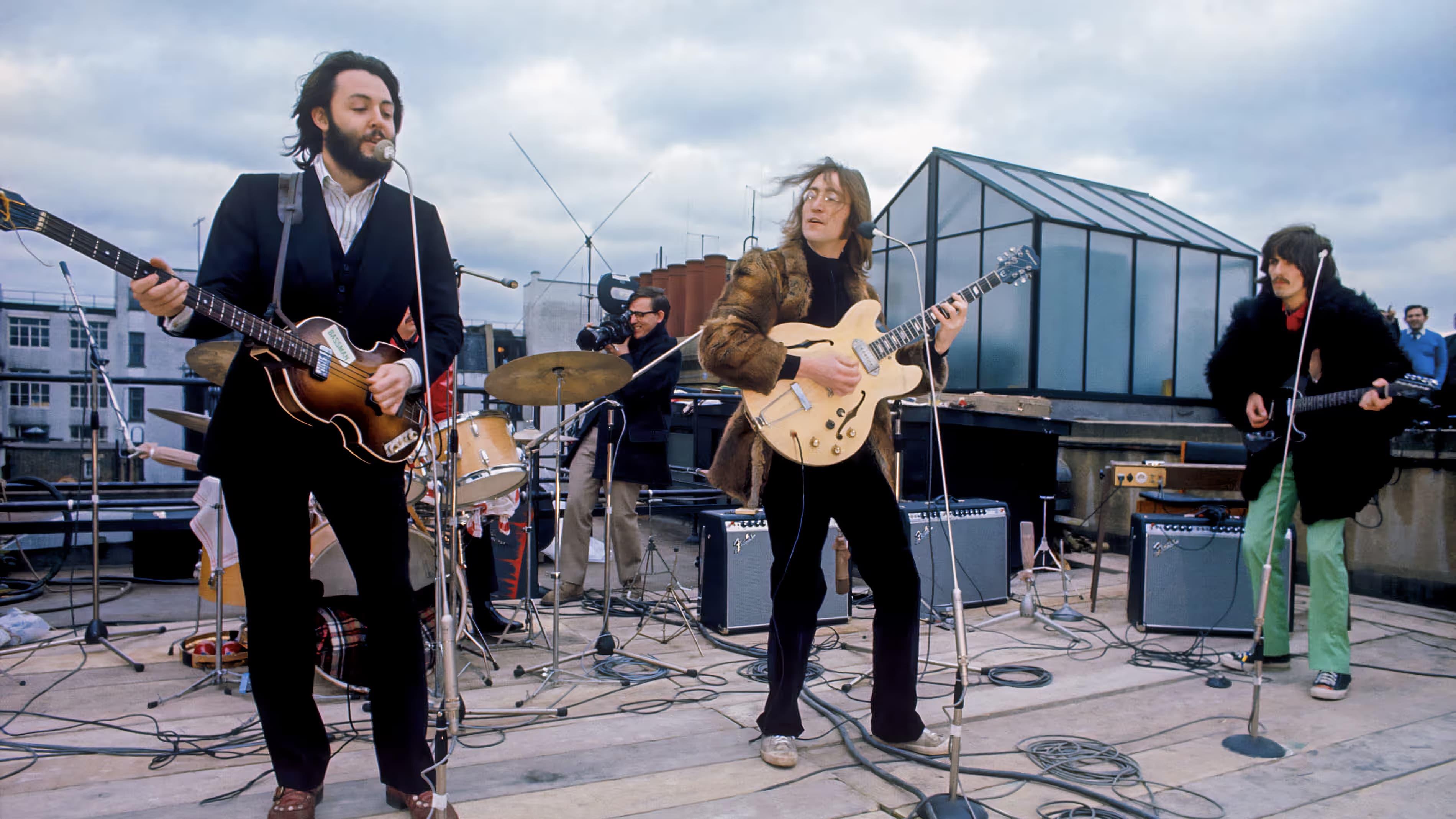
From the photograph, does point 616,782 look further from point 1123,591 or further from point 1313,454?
point 1123,591

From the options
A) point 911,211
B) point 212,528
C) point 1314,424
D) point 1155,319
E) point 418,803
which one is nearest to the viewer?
point 418,803

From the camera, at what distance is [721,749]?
2.87 m

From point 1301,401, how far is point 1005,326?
8149mm

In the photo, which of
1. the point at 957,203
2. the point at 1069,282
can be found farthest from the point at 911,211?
the point at 1069,282

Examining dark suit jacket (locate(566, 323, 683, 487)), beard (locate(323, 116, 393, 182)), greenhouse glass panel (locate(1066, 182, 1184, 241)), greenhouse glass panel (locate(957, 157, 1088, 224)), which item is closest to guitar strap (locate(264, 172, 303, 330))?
beard (locate(323, 116, 393, 182))

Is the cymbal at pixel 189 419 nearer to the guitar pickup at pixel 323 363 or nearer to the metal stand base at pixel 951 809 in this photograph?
the guitar pickup at pixel 323 363

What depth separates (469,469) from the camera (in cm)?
359

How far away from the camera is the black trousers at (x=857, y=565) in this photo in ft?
9.23

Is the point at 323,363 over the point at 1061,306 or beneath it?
beneath

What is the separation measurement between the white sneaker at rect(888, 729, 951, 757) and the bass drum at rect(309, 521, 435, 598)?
1920 millimetres

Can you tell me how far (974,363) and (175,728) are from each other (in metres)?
11.1

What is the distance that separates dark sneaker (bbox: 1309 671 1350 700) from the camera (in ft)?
11.7

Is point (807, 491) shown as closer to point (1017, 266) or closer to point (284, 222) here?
point (1017, 266)

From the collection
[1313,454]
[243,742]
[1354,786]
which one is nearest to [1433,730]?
[1354,786]
